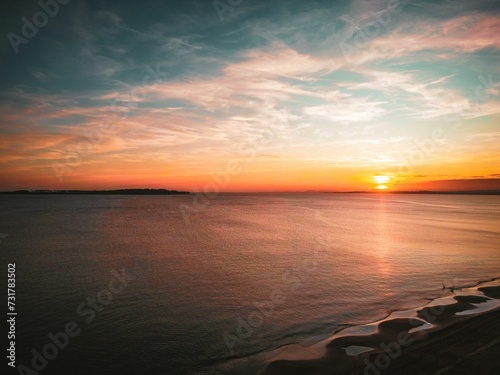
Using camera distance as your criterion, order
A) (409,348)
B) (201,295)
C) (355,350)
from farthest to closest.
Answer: (201,295) → (355,350) → (409,348)

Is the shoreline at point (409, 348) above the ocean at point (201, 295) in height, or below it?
above

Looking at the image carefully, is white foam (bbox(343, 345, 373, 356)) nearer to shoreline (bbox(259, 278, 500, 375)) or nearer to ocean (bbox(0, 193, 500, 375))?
shoreline (bbox(259, 278, 500, 375))

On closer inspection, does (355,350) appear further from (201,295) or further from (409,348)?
(201,295)

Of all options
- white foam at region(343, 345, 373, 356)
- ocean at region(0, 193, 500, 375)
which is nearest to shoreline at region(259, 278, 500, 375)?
white foam at region(343, 345, 373, 356)

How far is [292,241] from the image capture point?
1769 inches

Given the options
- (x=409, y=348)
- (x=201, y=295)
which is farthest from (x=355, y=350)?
(x=201, y=295)

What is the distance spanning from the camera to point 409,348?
11.7m

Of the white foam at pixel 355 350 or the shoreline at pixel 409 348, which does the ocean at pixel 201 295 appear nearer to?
the shoreline at pixel 409 348

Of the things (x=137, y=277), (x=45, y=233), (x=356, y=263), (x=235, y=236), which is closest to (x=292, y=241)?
(x=235, y=236)

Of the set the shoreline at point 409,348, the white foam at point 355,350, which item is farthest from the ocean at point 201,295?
the white foam at point 355,350

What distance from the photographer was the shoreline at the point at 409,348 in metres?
10.3

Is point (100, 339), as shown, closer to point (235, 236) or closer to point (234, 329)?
point (234, 329)

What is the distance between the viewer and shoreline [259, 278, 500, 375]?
404 inches

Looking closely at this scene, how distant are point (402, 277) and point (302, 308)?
11.4 meters
